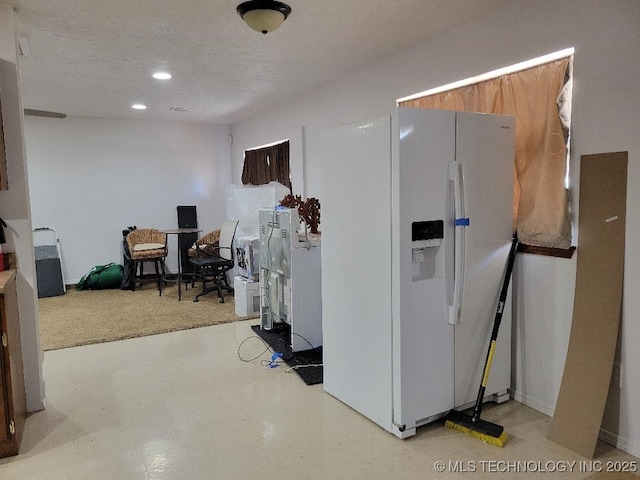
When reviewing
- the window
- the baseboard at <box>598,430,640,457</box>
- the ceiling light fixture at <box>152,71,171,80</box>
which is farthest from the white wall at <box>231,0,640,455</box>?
the window

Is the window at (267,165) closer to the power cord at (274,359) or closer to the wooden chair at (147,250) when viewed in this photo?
the wooden chair at (147,250)

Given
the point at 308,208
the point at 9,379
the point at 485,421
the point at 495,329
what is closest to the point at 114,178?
the point at 308,208

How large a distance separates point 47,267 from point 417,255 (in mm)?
5708

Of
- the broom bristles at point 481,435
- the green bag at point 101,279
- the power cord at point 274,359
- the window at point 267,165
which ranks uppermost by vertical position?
the window at point 267,165

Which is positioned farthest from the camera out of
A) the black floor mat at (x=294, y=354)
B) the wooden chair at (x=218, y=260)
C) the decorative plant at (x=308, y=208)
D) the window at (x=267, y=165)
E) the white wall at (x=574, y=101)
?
the window at (x=267, y=165)

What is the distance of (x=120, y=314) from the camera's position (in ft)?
17.1

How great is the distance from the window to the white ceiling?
83 cm

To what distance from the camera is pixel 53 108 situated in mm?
6027

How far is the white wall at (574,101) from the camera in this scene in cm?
230

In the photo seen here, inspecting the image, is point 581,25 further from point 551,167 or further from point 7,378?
point 7,378

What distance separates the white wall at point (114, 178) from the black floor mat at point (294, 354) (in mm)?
3633

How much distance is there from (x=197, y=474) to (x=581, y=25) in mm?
A: 3114

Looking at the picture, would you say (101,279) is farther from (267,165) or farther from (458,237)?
(458,237)

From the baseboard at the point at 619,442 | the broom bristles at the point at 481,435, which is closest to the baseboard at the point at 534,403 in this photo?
the baseboard at the point at 619,442
